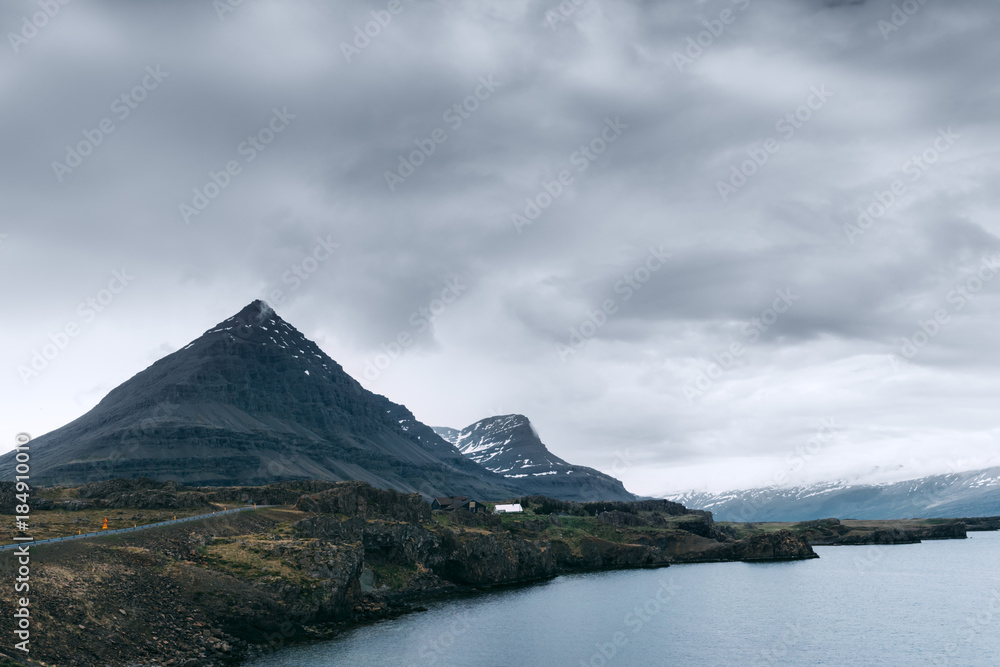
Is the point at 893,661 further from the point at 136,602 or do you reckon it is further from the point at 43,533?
the point at 43,533

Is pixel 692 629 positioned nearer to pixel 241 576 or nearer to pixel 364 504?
pixel 241 576

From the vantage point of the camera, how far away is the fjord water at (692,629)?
3890 inches

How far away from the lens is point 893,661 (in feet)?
314

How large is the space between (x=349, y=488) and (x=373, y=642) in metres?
66.0

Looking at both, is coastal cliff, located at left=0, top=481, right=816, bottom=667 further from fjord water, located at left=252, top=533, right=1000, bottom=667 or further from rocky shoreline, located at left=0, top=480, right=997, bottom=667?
fjord water, located at left=252, top=533, right=1000, bottom=667

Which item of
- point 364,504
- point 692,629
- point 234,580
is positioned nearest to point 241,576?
point 234,580

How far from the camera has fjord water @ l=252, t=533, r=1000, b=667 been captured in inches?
3890

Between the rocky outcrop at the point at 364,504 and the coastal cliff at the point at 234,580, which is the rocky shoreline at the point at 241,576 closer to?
the coastal cliff at the point at 234,580

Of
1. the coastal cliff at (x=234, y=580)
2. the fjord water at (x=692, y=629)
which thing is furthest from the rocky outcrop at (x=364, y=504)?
the fjord water at (x=692, y=629)

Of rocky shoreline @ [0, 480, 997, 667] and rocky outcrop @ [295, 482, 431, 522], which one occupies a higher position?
rocky outcrop @ [295, 482, 431, 522]

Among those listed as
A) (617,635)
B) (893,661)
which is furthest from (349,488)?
(893,661)

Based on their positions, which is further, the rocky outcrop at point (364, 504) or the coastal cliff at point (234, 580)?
the rocky outcrop at point (364, 504)

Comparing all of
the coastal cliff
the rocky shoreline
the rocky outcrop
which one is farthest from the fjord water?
the rocky outcrop

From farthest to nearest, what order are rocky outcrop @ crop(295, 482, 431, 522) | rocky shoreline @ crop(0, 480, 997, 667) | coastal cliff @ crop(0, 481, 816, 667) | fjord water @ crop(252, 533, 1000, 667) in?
rocky outcrop @ crop(295, 482, 431, 522) → fjord water @ crop(252, 533, 1000, 667) → rocky shoreline @ crop(0, 480, 997, 667) → coastal cliff @ crop(0, 481, 816, 667)
